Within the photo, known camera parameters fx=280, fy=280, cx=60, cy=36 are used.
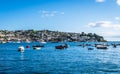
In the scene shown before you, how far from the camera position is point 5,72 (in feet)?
177

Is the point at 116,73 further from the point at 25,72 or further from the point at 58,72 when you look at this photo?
the point at 25,72

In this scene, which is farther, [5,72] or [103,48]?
[103,48]

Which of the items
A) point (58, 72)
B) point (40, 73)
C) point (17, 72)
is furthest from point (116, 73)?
point (17, 72)

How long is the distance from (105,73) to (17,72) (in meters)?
17.0

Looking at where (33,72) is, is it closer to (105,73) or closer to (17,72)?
(17,72)

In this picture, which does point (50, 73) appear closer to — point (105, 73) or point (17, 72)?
point (17, 72)

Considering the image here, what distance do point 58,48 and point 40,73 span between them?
10573 cm

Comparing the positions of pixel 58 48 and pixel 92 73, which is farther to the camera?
pixel 58 48

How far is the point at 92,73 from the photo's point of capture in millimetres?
53625

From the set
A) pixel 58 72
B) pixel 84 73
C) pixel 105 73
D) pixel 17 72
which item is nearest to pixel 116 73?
pixel 105 73

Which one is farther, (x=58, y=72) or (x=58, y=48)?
(x=58, y=48)

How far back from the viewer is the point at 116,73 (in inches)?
2122

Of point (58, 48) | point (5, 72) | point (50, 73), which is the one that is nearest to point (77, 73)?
point (50, 73)

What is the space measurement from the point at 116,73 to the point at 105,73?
212 centimetres
